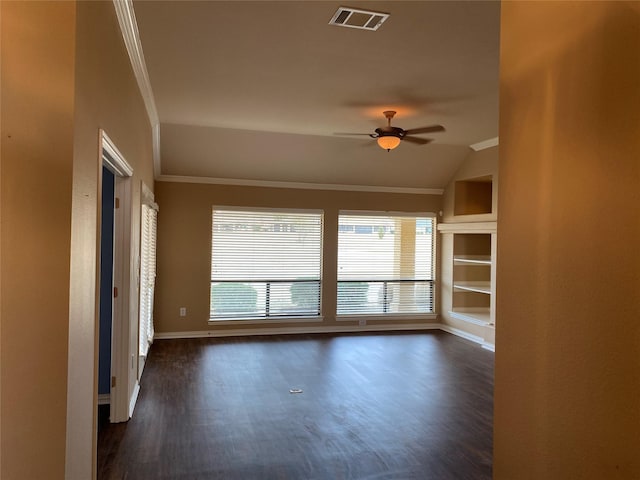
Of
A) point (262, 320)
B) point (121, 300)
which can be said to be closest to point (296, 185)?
point (262, 320)

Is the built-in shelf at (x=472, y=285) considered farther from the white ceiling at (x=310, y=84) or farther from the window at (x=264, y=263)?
the window at (x=264, y=263)

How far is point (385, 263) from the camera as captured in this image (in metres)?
8.03

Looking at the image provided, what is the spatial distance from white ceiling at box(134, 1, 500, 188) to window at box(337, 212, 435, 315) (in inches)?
38.8

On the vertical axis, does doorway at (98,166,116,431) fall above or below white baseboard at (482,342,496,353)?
above

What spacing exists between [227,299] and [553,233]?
257 inches

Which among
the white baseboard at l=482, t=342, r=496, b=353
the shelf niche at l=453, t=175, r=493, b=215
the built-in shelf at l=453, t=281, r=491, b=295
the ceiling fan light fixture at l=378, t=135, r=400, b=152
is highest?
the ceiling fan light fixture at l=378, t=135, r=400, b=152

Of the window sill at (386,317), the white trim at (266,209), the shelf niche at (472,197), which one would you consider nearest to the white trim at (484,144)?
the shelf niche at (472,197)

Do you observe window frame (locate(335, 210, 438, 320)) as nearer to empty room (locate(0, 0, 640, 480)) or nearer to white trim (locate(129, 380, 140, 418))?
empty room (locate(0, 0, 640, 480))

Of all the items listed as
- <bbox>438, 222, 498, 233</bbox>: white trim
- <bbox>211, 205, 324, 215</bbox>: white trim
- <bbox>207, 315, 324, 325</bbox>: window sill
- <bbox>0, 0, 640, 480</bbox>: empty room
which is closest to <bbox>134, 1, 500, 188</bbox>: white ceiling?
<bbox>0, 0, 640, 480</bbox>: empty room

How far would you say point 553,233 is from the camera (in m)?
1.12

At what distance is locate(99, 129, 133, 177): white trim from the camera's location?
2393 mm

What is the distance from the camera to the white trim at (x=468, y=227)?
6.62 m

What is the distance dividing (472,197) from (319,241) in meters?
2.79

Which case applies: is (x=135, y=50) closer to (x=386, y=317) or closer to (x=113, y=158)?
(x=113, y=158)
